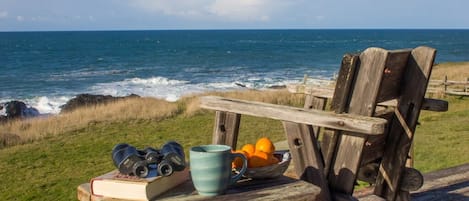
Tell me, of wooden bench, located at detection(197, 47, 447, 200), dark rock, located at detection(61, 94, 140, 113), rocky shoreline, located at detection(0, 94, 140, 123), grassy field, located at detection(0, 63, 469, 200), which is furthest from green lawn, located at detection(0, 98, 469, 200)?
dark rock, located at detection(61, 94, 140, 113)

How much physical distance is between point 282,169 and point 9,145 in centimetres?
1321

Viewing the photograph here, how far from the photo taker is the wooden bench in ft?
10.3

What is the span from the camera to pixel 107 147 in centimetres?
1322

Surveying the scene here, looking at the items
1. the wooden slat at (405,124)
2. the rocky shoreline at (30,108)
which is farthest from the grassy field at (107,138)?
the rocky shoreline at (30,108)

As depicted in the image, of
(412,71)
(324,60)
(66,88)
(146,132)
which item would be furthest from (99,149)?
(324,60)

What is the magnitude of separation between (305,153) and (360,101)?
1.48 feet

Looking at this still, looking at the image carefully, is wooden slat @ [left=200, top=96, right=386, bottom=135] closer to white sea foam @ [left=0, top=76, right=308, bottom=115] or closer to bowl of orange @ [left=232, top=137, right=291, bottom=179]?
bowl of orange @ [left=232, top=137, right=291, bottom=179]

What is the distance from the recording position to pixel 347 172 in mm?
3273

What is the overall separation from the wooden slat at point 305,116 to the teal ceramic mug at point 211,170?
0.69m

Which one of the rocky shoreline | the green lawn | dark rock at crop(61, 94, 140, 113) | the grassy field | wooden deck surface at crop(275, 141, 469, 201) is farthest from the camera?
dark rock at crop(61, 94, 140, 113)

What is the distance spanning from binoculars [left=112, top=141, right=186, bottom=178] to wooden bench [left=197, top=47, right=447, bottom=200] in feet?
2.69

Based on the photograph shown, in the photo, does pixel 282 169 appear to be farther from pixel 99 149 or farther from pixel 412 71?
pixel 99 149

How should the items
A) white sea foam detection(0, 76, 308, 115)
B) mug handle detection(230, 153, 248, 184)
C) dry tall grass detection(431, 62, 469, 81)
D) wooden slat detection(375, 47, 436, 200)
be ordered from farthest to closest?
white sea foam detection(0, 76, 308, 115) → dry tall grass detection(431, 62, 469, 81) → wooden slat detection(375, 47, 436, 200) → mug handle detection(230, 153, 248, 184)

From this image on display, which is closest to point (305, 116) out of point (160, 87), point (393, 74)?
point (393, 74)
